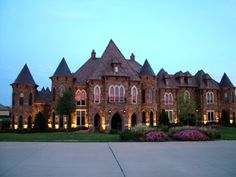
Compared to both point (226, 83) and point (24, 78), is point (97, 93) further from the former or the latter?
point (226, 83)

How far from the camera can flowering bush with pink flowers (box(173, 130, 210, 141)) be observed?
24.2 m

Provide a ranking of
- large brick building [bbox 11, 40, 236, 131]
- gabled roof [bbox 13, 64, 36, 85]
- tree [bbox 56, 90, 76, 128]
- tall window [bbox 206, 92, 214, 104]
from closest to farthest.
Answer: tree [bbox 56, 90, 76, 128], large brick building [bbox 11, 40, 236, 131], gabled roof [bbox 13, 64, 36, 85], tall window [bbox 206, 92, 214, 104]

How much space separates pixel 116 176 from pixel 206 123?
4602 centimetres

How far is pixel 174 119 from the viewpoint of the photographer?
164ft

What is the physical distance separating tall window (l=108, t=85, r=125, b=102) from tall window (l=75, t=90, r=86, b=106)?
486 cm

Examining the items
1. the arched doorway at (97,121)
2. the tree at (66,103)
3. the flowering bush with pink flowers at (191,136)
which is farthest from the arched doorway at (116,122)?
the flowering bush with pink flowers at (191,136)

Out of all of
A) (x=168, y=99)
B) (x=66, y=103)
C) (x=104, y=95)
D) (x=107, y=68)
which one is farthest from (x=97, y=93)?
(x=168, y=99)

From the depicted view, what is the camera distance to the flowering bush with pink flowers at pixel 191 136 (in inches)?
951

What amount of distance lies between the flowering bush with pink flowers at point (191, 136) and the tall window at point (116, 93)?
17955 mm

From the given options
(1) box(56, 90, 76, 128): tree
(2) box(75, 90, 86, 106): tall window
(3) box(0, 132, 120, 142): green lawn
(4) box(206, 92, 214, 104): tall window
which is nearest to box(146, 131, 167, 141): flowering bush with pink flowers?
Answer: (3) box(0, 132, 120, 142): green lawn

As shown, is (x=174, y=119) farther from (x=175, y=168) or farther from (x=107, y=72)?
(x=175, y=168)

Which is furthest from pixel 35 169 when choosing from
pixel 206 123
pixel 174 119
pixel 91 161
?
pixel 206 123

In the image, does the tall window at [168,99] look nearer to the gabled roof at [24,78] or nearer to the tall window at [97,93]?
the tall window at [97,93]

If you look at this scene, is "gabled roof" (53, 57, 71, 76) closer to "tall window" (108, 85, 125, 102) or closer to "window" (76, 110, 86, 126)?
"window" (76, 110, 86, 126)
